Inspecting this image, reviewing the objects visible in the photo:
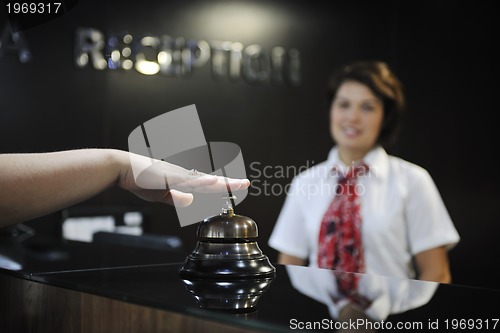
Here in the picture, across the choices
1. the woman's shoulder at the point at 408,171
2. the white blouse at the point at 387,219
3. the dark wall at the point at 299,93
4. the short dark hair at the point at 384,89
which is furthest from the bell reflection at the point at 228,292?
the dark wall at the point at 299,93

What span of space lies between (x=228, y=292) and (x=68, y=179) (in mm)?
430

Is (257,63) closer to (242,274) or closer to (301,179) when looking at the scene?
(301,179)

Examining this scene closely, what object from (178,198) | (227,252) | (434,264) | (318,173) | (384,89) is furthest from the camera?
(318,173)

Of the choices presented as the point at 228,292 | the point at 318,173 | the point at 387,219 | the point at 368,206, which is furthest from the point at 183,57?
the point at 228,292

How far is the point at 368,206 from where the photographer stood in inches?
137

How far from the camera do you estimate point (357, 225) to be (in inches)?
137

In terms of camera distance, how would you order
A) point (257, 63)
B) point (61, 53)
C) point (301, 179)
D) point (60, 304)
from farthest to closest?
point (257, 63), point (61, 53), point (301, 179), point (60, 304)

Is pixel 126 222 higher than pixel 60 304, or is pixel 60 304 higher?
pixel 60 304

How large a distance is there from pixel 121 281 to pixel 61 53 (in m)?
3.25

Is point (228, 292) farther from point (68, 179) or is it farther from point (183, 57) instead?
point (183, 57)

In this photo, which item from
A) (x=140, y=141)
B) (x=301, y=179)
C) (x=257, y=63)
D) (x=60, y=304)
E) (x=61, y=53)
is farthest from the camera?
(x=257, y=63)

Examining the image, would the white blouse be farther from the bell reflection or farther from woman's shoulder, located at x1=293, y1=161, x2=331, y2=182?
the bell reflection

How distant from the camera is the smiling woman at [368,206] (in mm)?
3416

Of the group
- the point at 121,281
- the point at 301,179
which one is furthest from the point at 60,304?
the point at 301,179
